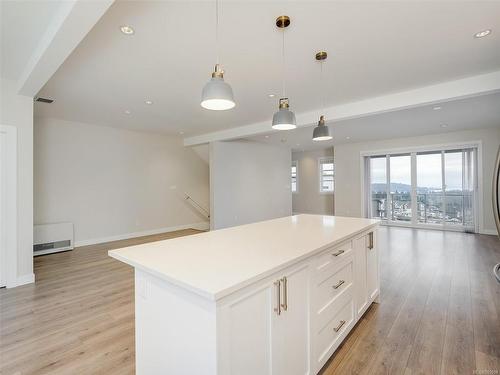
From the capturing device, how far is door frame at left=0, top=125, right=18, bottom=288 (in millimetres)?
3160

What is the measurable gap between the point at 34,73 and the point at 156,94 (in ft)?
4.64

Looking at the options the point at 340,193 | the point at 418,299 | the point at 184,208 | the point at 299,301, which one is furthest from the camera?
the point at 340,193

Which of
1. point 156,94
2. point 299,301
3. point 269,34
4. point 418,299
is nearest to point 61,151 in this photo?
point 156,94

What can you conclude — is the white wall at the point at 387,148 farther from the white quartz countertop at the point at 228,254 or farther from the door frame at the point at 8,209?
the door frame at the point at 8,209

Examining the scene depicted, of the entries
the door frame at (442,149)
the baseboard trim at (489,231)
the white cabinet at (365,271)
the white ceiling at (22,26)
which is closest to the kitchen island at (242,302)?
the white cabinet at (365,271)

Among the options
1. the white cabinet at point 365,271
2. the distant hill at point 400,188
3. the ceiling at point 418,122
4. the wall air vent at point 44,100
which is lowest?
the white cabinet at point 365,271

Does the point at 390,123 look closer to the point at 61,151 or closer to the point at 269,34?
the point at 269,34

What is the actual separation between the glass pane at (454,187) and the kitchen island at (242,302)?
21.4 ft

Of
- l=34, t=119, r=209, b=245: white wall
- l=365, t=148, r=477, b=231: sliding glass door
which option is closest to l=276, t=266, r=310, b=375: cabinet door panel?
l=34, t=119, r=209, b=245: white wall

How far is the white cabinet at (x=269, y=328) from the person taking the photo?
1062mm

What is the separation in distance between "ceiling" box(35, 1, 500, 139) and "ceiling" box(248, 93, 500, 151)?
1334 millimetres

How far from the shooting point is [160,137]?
22.0 feet

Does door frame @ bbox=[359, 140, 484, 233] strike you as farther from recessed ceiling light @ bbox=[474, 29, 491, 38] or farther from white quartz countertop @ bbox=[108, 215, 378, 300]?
white quartz countertop @ bbox=[108, 215, 378, 300]

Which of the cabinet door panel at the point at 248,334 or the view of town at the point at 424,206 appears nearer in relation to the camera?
the cabinet door panel at the point at 248,334
